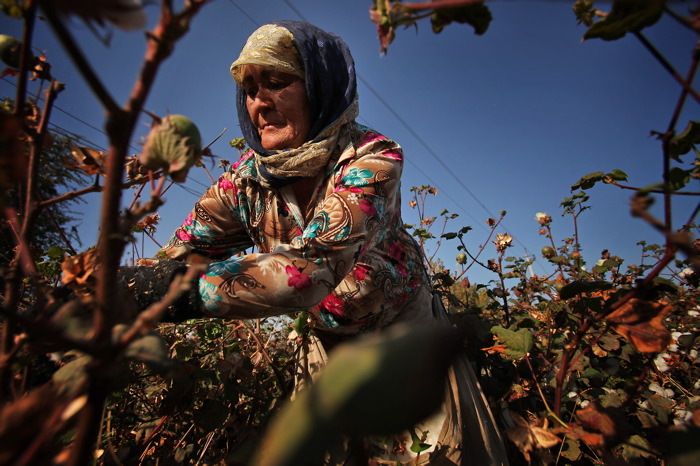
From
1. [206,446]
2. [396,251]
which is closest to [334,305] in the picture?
[396,251]

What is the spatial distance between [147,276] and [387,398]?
0.69 meters

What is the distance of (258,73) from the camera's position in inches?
54.4

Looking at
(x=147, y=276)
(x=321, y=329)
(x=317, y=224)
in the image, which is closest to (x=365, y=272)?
(x=321, y=329)

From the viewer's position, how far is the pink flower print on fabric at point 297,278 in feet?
2.60

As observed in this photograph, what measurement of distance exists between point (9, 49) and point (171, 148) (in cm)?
39

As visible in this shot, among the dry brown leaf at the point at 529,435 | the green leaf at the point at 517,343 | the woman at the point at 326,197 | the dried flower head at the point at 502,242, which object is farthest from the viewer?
the dried flower head at the point at 502,242

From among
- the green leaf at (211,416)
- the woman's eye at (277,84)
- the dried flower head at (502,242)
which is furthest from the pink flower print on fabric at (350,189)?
the dried flower head at (502,242)

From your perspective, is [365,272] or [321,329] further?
[321,329]

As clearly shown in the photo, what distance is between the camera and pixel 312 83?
1391 millimetres

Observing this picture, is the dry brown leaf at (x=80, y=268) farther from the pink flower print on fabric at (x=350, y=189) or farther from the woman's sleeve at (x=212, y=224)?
the woman's sleeve at (x=212, y=224)

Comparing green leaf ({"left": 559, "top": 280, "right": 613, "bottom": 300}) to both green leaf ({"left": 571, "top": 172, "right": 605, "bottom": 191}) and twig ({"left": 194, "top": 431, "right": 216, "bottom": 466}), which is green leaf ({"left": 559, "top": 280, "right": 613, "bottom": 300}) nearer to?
green leaf ({"left": 571, "top": 172, "right": 605, "bottom": 191})

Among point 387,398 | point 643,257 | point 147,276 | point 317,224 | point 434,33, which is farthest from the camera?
point 643,257

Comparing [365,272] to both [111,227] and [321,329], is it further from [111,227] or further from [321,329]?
[111,227]

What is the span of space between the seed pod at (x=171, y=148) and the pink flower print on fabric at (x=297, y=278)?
478mm
